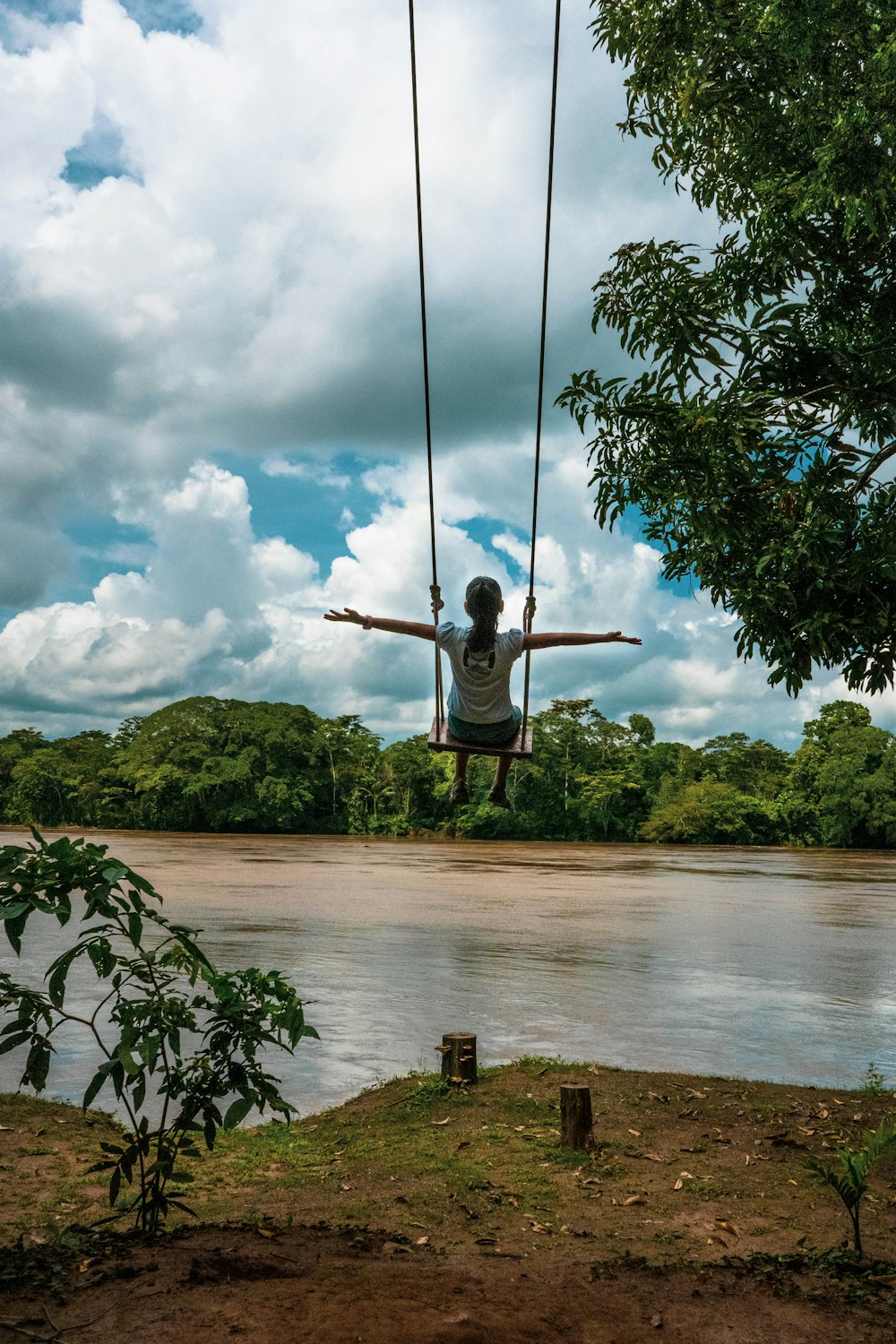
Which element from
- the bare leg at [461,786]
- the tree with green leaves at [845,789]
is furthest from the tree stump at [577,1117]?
the tree with green leaves at [845,789]

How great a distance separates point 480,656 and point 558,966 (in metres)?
8.02

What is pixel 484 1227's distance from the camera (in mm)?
5199

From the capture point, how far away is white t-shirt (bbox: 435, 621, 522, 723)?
7.78 metres

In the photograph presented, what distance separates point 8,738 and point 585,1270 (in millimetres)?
102006

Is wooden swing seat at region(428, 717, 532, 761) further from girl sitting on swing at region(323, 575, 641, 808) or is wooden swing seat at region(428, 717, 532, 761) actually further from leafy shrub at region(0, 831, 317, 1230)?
leafy shrub at region(0, 831, 317, 1230)

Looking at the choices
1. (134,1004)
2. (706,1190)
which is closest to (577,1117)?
(706,1190)

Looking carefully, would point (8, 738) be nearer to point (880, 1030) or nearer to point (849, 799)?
point (849, 799)

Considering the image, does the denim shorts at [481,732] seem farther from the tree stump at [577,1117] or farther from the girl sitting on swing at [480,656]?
the tree stump at [577,1117]

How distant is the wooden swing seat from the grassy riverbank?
242 cm

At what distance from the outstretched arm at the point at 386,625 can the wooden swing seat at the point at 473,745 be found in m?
0.67

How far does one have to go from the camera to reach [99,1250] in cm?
443

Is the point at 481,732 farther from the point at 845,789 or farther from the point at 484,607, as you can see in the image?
the point at 845,789

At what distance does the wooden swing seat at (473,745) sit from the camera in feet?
25.5

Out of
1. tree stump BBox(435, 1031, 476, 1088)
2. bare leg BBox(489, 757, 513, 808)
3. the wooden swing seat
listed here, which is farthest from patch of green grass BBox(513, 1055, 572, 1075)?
the wooden swing seat
